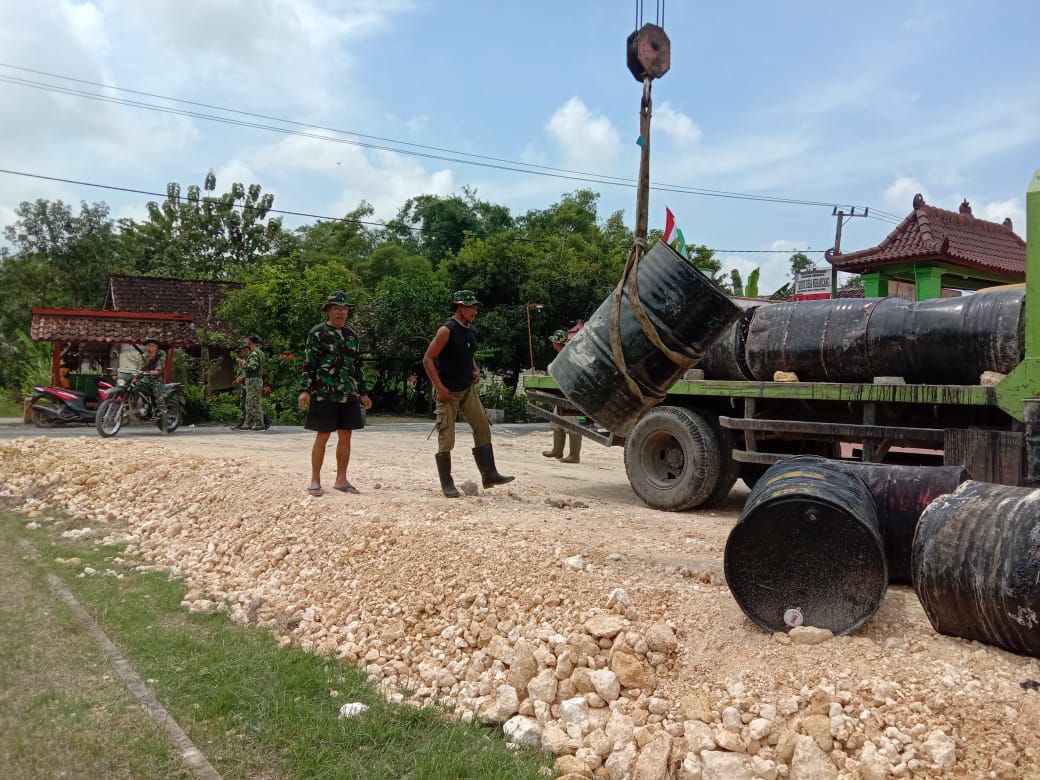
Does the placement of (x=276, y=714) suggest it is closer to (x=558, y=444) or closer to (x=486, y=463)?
(x=486, y=463)

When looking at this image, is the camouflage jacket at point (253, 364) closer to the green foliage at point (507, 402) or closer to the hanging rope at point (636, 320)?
the green foliage at point (507, 402)

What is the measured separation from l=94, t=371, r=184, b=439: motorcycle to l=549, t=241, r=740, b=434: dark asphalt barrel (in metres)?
10.6

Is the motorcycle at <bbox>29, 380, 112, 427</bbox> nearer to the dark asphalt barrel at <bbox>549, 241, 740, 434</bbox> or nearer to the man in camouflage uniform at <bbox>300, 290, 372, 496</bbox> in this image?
the man in camouflage uniform at <bbox>300, 290, 372, 496</bbox>

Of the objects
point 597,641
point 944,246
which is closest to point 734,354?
point 597,641

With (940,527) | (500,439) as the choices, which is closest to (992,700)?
(940,527)

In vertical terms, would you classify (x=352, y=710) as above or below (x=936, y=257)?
below

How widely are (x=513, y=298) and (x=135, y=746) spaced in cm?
1994

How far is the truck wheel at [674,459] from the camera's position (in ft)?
22.0

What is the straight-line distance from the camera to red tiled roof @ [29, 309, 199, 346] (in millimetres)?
16797

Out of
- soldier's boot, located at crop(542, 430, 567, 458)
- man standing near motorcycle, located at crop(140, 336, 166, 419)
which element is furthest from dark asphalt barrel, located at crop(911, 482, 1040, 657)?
man standing near motorcycle, located at crop(140, 336, 166, 419)

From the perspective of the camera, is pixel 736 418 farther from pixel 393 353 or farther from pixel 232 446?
pixel 393 353

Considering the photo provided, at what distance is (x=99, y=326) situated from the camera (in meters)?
17.2

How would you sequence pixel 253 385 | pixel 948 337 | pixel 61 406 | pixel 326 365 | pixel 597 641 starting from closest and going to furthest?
pixel 597 641
pixel 948 337
pixel 326 365
pixel 253 385
pixel 61 406

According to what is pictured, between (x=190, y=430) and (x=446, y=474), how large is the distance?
1008cm
